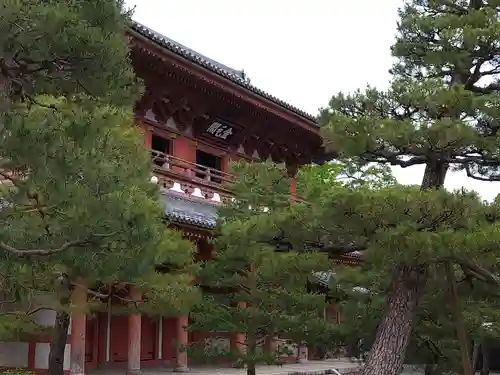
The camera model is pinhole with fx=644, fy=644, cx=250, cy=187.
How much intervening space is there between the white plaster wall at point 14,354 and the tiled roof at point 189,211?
142 inches

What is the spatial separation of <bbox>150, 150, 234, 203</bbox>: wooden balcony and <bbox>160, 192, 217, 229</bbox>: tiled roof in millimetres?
231

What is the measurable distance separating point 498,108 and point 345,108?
1.99m

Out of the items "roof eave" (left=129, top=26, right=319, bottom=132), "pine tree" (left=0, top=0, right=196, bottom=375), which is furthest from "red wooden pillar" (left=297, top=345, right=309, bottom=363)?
"pine tree" (left=0, top=0, right=196, bottom=375)

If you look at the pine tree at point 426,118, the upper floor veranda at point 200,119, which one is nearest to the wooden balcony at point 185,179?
the upper floor veranda at point 200,119

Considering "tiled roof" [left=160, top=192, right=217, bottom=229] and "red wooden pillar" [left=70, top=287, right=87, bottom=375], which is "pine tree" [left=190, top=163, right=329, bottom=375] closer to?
"tiled roof" [left=160, top=192, right=217, bottom=229]

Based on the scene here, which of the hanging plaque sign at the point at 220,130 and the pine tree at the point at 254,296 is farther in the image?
the hanging plaque sign at the point at 220,130

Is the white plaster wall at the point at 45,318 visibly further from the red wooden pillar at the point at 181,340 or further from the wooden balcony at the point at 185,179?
the wooden balcony at the point at 185,179

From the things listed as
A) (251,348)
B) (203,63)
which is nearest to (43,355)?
(251,348)

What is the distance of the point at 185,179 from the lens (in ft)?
46.5

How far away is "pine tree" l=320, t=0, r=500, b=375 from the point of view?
25.6 ft

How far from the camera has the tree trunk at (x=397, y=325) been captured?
26.4ft

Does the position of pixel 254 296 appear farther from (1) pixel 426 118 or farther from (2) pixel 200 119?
(2) pixel 200 119

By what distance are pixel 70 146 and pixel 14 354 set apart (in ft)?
26.7

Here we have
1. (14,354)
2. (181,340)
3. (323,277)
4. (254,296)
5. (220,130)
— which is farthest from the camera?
(220,130)
